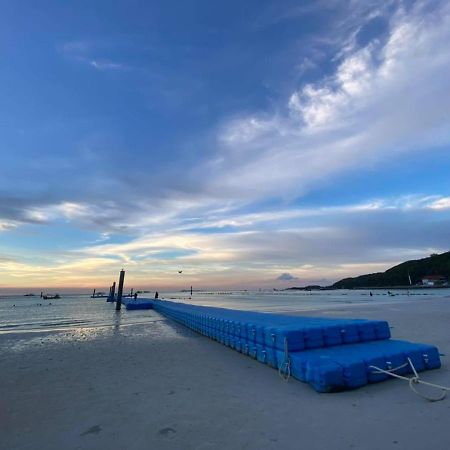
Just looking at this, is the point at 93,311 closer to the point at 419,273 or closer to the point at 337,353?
the point at 337,353

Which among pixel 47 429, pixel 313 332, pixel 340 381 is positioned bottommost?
pixel 47 429

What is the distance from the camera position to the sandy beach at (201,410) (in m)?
4.91

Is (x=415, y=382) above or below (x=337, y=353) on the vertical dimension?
below

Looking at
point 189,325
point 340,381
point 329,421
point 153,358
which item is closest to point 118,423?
point 329,421

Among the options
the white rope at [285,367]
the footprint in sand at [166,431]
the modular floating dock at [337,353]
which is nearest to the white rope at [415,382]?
the modular floating dock at [337,353]

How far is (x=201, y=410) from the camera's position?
6.29 m

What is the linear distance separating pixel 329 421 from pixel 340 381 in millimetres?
1641

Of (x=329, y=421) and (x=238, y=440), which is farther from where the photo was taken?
(x=329, y=421)

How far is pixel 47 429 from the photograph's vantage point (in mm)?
5676

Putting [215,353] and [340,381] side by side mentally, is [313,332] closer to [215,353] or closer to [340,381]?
[340,381]

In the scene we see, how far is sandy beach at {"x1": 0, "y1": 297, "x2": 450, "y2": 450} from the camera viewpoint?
16.1 feet

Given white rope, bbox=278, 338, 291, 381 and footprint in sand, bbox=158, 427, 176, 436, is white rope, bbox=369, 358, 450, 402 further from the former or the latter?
footprint in sand, bbox=158, 427, 176, 436

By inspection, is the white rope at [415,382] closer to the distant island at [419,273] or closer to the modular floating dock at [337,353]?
the modular floating dock at [337,353]

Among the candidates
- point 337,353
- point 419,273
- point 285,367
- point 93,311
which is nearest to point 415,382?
point 337,353
